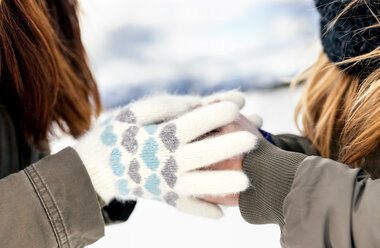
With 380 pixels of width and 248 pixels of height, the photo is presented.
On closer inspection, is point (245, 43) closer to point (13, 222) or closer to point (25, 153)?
point (25, 153)

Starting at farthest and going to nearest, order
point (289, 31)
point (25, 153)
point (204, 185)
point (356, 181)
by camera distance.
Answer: point (289, 31)
point (25, 153)
point (204, 185)
point (356, 181)

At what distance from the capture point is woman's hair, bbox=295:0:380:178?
576 mm

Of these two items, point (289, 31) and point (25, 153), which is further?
point (289, 31)

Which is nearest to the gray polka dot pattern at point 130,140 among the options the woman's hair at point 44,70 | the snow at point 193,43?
the woman's hair at point 44,70

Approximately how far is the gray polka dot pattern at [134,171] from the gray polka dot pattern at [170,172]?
0.04 m

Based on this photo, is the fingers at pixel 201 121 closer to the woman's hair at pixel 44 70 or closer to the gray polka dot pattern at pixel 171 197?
the gray polka dot pattern at pixel 171 197

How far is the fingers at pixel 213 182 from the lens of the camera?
0.60 metres

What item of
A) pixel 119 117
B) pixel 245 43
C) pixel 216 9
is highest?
pixel 119 117

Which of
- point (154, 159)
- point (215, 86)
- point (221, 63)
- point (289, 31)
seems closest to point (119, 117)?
point (154, 159)

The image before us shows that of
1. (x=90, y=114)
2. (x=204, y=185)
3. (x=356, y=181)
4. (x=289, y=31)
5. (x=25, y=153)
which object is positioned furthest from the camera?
(x=289, y=31)

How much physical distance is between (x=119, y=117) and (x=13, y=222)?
0.22 metres

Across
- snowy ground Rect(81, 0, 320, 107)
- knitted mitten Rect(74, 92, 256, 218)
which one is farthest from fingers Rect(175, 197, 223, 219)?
snowy ground Rect(81, 0, 320, 107)

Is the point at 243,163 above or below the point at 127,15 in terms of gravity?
above

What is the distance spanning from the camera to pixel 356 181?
48 centimetres
